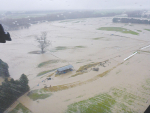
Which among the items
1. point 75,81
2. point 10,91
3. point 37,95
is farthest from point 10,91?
point 75,81

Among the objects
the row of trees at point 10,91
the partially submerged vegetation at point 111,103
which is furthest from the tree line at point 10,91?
the partially submerged vegetation at point 111,103

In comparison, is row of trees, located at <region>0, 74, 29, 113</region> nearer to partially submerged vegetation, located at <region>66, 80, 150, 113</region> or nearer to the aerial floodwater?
the aerial floodwater

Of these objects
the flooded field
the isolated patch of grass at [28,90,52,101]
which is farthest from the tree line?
the isolated patch of grass at [28,90,52,101]

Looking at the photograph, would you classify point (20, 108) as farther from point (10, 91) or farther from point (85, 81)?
point (85, 81)

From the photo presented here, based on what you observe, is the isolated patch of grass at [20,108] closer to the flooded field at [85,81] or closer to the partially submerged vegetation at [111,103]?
the flooded field at [85,81]

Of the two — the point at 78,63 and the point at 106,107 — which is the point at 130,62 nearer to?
the point at 78,63
